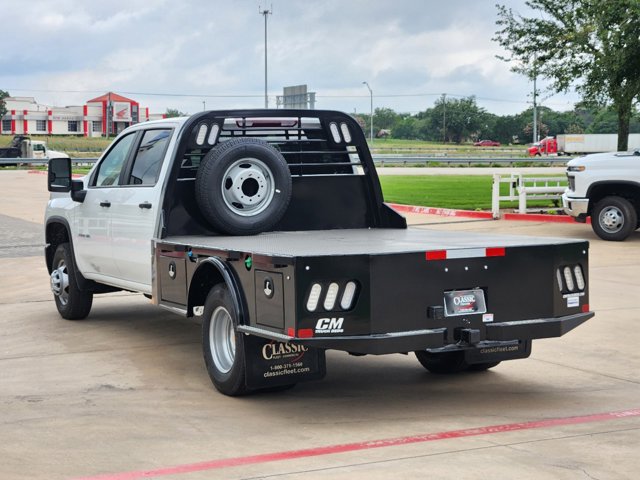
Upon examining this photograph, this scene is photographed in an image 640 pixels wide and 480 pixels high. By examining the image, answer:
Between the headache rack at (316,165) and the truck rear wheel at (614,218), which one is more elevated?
the headache rack at (316,165)

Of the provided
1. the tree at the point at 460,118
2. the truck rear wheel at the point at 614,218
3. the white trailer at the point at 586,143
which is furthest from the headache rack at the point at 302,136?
the tree at the point at 460,118

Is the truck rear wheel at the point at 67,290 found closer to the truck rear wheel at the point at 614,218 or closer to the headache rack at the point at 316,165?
the headache rack at the point at 316,165

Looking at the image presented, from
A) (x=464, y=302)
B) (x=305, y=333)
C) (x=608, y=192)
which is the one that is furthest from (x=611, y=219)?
(x=305, y=333)

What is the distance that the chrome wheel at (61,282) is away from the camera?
1092cm

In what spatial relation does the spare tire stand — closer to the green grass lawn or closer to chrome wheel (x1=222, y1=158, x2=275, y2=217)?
chrome wheel (x1=222, y1=158, x2=275, y2=217)

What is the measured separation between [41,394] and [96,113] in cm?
12068

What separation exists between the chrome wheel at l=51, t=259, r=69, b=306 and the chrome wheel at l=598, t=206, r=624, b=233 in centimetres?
1057

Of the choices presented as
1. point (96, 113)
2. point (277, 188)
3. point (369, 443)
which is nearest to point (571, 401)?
point (369, 443)

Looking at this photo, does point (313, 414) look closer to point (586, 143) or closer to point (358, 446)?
point (358, 446)

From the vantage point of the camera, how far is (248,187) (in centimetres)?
862

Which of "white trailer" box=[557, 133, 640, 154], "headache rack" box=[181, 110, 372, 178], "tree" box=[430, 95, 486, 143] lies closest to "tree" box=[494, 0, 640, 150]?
"headache rack" box=[181, 110, 372, 178]

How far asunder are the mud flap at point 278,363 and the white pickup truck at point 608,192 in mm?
12022

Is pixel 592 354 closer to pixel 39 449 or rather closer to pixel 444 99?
pixel 39 449

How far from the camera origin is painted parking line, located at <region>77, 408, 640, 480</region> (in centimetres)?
560
